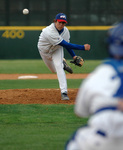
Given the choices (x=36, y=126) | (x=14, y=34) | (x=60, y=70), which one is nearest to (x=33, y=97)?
(x=60, y=70)

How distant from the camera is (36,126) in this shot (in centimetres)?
580

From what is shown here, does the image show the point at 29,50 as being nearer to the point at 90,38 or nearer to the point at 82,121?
the point at 90,38

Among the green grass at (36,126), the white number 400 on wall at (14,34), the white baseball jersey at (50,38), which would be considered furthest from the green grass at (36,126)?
the white number 400 on wall at (14,34)

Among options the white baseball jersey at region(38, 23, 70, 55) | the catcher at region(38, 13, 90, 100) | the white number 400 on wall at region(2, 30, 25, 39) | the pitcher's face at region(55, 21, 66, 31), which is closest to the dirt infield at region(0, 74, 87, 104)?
the catcher at region(38, 13, 90, 100)

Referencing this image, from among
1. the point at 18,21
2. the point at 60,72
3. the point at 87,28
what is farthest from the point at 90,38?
the point at 60,72

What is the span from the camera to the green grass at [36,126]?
4.73 metres

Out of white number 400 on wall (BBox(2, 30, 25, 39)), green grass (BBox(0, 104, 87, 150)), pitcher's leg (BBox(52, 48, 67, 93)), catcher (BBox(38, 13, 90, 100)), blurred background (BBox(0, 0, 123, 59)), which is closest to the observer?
green grass (BBox(0, 104, 87, 150))

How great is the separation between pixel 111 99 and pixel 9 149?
2487 mm

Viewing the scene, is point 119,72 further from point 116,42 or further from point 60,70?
point 60,70

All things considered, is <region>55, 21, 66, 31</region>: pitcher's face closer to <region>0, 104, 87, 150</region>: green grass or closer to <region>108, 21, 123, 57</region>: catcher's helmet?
<region>0, 104, 87, 150</region>: green grass

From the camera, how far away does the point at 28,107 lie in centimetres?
735

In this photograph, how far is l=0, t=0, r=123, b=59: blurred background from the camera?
21688 millimetres

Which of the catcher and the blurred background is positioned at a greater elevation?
the catcher

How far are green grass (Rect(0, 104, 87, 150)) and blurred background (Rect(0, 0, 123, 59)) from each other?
14757 millimetres
